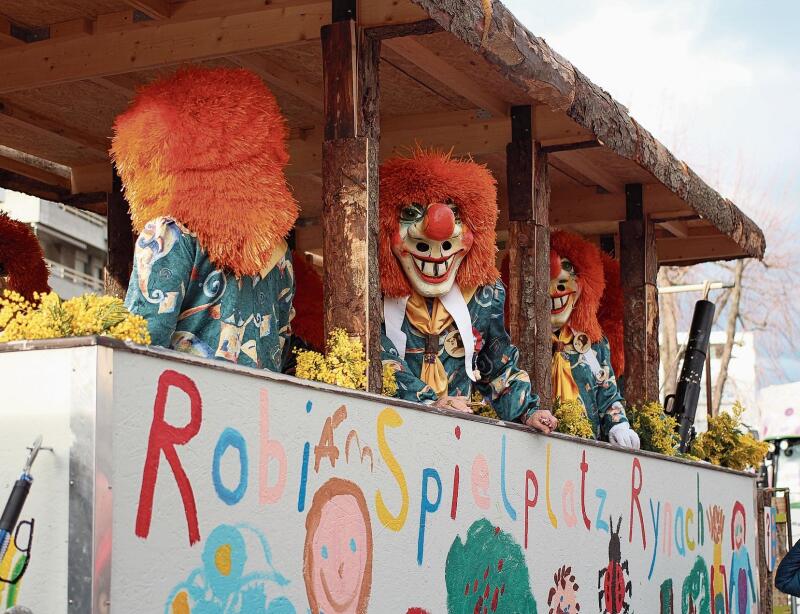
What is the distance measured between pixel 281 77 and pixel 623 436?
9.26 ft

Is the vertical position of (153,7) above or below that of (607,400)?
above

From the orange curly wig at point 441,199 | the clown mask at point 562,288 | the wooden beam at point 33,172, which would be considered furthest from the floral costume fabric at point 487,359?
the wooden beam at point 33,172

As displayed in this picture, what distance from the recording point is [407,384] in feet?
16.8

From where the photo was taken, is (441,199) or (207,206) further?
(441,199)

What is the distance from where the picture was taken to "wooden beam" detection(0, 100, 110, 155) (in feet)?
20.3

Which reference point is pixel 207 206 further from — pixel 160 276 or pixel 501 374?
pixel 501 374

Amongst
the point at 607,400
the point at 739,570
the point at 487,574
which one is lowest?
the point at 739,570

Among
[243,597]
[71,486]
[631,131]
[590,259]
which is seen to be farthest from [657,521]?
[71,486]

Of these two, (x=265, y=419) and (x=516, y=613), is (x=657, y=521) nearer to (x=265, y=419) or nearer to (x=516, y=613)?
(x=516, y=613)

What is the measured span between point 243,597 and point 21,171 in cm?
442

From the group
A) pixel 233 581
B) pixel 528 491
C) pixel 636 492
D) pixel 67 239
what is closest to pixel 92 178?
pixel 528 491

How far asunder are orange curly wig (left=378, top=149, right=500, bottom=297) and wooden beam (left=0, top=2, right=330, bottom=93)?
92 cm

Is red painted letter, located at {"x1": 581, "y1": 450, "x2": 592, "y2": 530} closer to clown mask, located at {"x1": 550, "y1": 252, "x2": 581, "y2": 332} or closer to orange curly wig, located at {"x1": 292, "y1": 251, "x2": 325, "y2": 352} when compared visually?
orange curly wig, located at {"x1": 292, "y1": 251, "x2": 325, "y2": 352}

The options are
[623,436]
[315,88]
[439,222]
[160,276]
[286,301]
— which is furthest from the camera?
[623,436]
